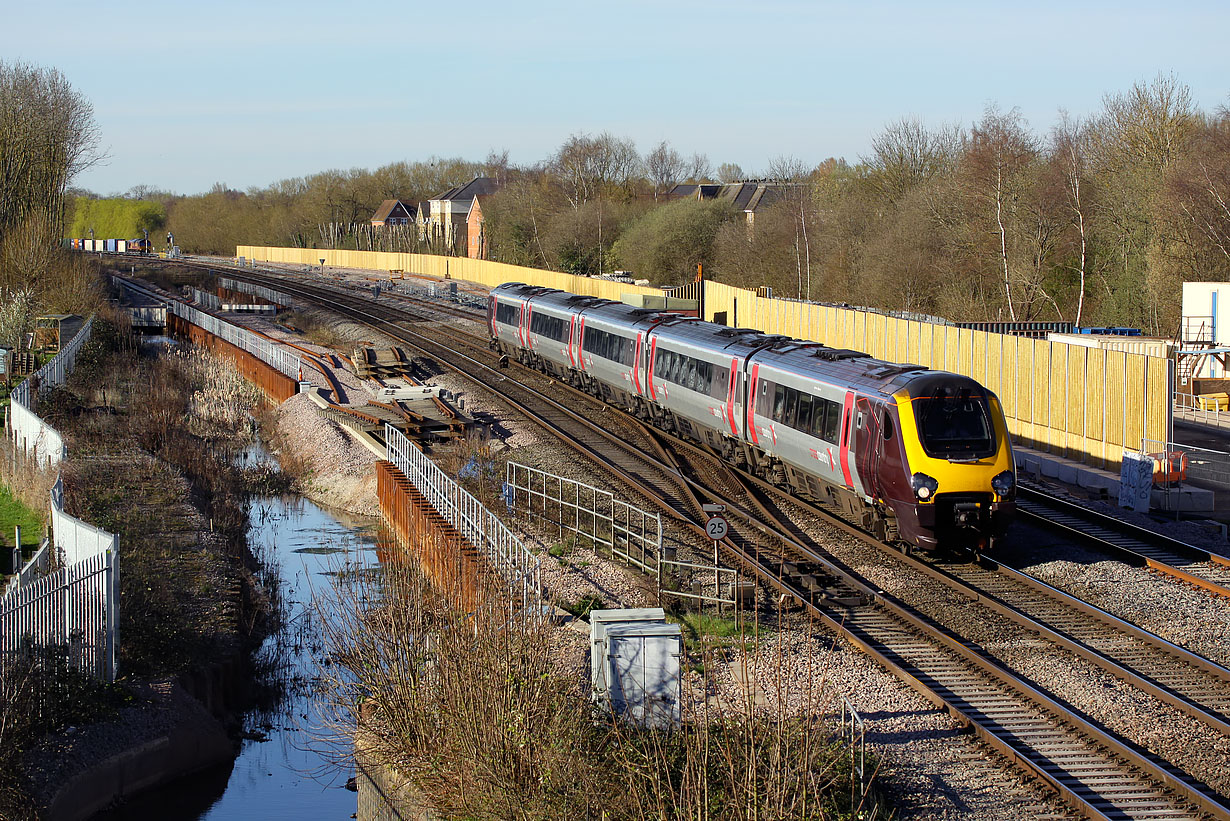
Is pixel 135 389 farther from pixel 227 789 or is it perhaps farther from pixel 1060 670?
pixel 1060 670

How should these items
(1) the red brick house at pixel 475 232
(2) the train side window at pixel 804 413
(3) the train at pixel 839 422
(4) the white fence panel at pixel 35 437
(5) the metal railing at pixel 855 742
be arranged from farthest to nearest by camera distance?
(1) the red brick house at pixel 475 232
(4) the white fence panel at pixel 35 437
(2) the train side window at pixel 804 413
(3) the train at pixel 839 422
(5) the metal railing at pixel 855 742

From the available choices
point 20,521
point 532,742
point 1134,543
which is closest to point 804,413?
point 1134,543

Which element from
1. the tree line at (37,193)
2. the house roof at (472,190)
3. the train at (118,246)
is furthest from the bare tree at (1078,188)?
the train at (118,246)

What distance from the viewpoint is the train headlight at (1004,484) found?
1592cm

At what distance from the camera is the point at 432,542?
17078mm

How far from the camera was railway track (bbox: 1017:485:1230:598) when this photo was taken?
51.9 ft

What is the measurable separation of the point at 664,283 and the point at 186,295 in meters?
28.3

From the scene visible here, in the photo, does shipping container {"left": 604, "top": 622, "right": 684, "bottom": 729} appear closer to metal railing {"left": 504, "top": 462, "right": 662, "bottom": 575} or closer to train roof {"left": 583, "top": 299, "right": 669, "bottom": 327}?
metal railing {"left": 504, "top": 462, "right": 662, "bottom": 575}

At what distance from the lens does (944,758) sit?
1020cm

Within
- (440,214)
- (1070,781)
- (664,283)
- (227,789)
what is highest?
(440,214)

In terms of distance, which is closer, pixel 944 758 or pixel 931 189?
pixel 944 758

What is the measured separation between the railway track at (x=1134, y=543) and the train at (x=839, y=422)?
2174 millimetres

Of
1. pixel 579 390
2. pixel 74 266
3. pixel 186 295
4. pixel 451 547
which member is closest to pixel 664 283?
pixel 186 295

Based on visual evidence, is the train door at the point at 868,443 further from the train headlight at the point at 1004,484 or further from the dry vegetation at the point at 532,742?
the dry vegetation at the point at 532,742
